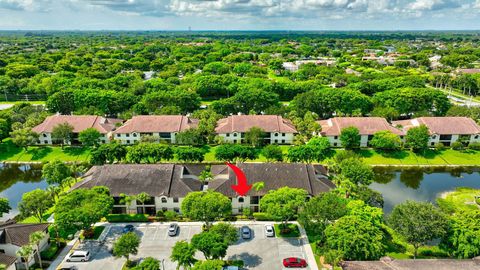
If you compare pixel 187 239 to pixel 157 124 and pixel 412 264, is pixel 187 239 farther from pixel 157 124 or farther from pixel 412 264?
pixel 157 124

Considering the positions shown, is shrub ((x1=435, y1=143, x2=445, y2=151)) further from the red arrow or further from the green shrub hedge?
the green shrub hedge

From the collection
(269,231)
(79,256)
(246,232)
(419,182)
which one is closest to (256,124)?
(419,182)

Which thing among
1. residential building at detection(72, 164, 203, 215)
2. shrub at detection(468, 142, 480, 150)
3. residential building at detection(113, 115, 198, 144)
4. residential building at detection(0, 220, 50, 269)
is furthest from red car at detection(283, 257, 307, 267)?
shrub at detection(468, 142, 480, 150)

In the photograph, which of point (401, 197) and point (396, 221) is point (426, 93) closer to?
point (401, 197)

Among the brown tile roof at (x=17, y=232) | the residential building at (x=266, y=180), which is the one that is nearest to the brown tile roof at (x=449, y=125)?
the residential building at (x=266, y=180)

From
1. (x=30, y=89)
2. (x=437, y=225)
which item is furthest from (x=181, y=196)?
(x=30, y=89)

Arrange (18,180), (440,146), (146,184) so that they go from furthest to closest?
(440,146) < (18,180) < (146,184)
